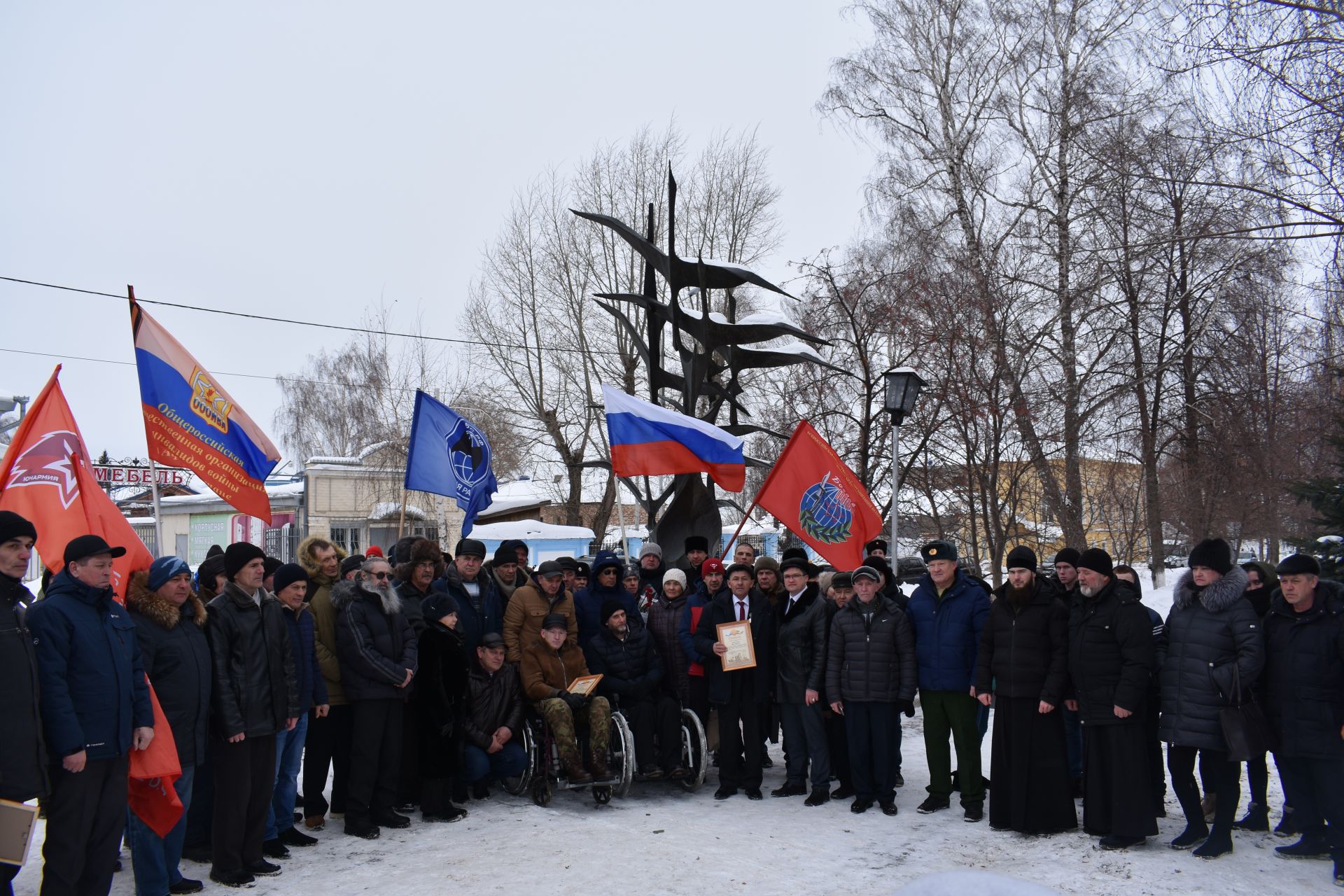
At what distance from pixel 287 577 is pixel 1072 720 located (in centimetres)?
545

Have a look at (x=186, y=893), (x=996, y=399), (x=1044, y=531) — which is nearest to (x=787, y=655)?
(x=186, y=893)

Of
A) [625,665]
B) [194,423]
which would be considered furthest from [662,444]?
[194,423]

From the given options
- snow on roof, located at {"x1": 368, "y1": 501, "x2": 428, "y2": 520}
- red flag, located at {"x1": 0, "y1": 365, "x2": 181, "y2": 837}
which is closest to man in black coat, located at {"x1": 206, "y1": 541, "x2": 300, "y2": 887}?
red flag, located at {"x1": 0, "y1": 365, "x2": 181, "y2": 837}

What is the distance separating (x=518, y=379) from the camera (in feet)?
93.1

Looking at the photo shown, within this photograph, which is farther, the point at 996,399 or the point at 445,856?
the point at 996,399

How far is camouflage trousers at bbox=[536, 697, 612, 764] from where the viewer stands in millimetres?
7246

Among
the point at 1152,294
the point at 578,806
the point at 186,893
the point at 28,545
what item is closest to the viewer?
the point at 28,545

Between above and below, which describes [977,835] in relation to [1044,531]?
below

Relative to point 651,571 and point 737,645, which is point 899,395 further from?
point 737,645

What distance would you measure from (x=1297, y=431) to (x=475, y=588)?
1487 cm

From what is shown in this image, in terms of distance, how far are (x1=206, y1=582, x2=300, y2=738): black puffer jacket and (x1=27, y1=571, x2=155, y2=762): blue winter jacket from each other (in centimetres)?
64

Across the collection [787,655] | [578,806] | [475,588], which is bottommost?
[578,806]

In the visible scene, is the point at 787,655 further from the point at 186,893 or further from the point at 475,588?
the point at 186,893

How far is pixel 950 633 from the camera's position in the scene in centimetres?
719
